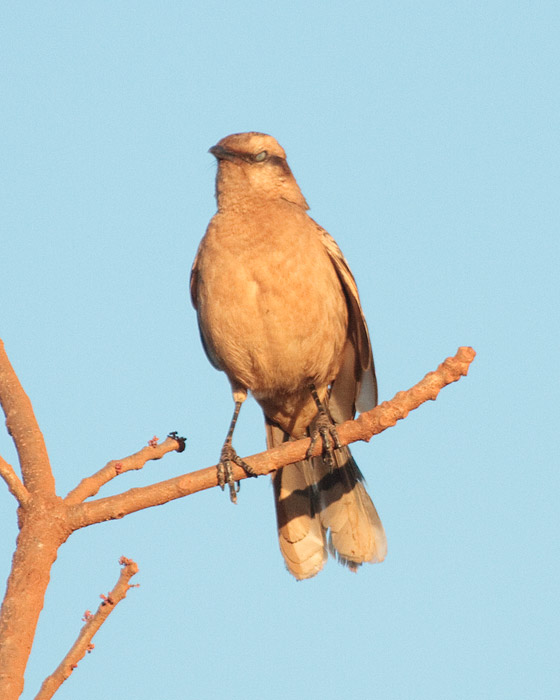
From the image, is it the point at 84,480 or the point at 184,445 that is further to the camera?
the point at 184,445

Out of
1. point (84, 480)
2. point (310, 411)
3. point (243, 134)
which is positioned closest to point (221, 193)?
point (243, 134)

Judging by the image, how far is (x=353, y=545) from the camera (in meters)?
6.61

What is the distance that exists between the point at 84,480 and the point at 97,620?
37.1 inches

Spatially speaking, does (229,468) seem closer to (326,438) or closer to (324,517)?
(326,438)

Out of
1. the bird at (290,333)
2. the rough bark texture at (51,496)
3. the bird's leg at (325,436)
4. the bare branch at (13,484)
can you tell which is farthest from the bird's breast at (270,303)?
the bare branch at (13,484)

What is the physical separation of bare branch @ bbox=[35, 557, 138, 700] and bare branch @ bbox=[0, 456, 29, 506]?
640 millimetres

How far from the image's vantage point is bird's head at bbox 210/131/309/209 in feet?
22.7

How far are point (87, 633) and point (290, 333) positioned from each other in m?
3.39

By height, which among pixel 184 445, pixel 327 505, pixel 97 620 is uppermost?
pixel 327 505

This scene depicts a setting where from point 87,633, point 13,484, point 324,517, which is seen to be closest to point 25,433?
point 13,484

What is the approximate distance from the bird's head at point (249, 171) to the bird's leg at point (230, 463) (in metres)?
1.55

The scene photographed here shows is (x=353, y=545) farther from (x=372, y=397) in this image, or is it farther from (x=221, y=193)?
(x=221, y=193)

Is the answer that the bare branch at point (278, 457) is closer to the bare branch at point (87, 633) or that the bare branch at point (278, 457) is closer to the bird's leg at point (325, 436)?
the bird's leg at point (325, 436)

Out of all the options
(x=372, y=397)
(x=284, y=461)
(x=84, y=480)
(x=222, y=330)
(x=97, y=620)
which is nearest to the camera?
(x=97, y=620)
